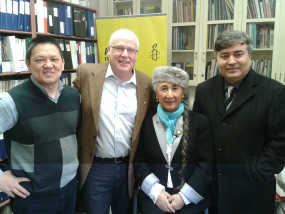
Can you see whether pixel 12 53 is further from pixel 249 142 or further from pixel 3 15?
pixel 249 142

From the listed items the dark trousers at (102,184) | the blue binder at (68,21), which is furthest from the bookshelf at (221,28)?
the dark trousers at (102,184)

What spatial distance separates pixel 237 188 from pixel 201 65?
2.11m

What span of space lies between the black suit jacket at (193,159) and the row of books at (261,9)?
86.6 inches

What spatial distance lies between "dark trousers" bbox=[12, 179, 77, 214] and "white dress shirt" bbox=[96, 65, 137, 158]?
1.03ft

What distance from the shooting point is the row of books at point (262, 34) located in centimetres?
302

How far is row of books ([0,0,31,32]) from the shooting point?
2328 mm

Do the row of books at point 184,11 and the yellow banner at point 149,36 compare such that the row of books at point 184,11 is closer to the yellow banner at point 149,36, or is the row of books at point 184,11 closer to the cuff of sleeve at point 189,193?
the yellow banner at point 149,36

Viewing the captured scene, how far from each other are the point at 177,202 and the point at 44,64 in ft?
3.49

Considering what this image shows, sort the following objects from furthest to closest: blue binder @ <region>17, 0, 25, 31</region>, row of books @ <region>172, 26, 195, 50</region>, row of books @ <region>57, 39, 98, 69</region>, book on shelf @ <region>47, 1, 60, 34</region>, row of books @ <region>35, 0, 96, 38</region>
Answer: row of books @ <region>172, 26, 195, 50</region> < row of books @ <region>57, 39, 98, 69</region> < book on shelf @ <region>47, 1, 60, 34</region> < row of books @ <region>35, 0, 96, 38</region> < blue binder @ <region>17, 0, 25, 31</region>

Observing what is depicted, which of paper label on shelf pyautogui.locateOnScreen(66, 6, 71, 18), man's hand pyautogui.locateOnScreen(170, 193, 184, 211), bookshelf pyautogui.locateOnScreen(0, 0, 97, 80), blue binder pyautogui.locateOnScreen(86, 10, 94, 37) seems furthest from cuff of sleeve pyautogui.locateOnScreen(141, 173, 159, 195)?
blue binder pyautogui.locateOnScreen(86, 10, 94, 37)

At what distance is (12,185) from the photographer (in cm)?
130

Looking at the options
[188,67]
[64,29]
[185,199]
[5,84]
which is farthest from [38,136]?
[188,67]

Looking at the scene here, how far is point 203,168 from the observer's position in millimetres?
1483

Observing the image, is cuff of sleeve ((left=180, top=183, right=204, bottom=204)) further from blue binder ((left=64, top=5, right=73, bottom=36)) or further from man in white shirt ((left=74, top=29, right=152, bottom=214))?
blue binder ((left=64, top=5, right=73, bottom=36))
